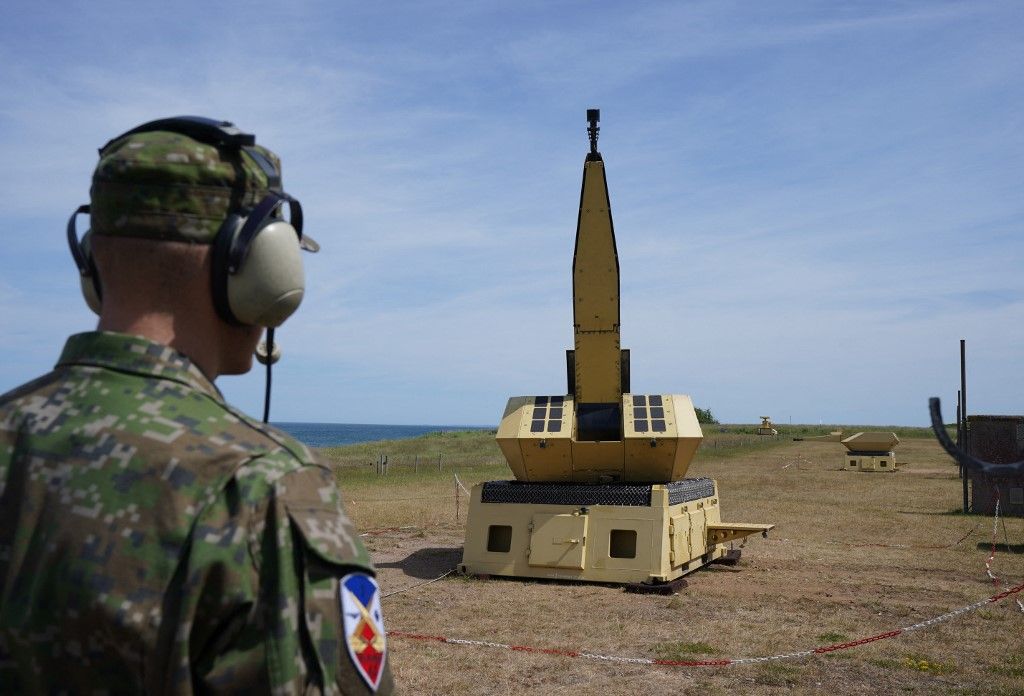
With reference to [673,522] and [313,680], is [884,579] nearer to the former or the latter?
[673,522]

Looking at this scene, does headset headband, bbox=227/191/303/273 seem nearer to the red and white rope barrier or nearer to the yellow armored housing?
the red and white rope barrier

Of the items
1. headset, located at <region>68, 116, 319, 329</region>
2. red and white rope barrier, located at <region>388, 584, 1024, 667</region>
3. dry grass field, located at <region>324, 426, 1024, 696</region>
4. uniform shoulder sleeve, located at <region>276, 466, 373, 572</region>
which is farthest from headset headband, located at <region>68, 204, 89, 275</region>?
red and white rope barrier, located at <region>388, 584, 1024, 667</region>

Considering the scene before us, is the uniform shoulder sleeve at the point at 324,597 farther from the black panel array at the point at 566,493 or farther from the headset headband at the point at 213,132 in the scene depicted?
the black panel array at the point at 566,493

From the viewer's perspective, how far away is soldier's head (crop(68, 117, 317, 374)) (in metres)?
1.78

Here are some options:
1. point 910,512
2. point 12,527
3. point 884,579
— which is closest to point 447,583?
point 884,579

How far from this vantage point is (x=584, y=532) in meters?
11.8

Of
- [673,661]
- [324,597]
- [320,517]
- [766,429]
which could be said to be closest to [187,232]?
[320,517]

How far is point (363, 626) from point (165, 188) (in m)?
0.82

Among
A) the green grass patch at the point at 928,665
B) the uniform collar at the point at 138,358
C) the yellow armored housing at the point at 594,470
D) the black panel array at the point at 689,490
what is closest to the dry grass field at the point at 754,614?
the green grass patch at the point at 928,665

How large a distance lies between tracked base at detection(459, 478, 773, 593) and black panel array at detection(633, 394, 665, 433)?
68 cm

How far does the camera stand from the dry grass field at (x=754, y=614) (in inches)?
291

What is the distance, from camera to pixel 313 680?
60.0 inches

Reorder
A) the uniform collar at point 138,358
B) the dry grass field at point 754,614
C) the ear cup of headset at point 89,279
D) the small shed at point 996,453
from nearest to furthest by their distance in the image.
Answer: the uniform collar at point 138,358
the ear cup of headset at point 89,279
the dry grass field at point 754,614
the small shed at point 996,453

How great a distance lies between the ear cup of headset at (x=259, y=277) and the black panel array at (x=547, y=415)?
10.5 meters
